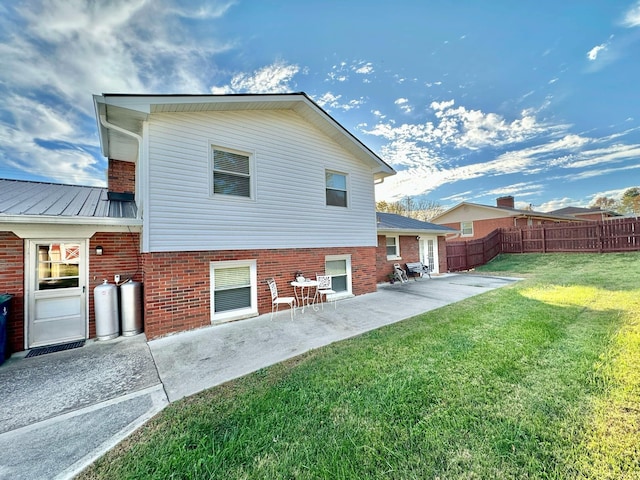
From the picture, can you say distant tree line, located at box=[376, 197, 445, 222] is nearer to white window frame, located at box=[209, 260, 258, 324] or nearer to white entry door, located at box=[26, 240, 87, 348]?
white window frame, located at box=[209, 260, 258, 324]

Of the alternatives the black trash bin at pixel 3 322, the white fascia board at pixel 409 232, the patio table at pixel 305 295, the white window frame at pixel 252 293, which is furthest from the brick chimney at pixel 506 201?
the black trash bin at pixel 3 322

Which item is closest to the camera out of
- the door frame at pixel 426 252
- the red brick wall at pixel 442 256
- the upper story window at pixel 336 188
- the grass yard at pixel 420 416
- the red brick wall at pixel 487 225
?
the grass yard at pixel 420 416

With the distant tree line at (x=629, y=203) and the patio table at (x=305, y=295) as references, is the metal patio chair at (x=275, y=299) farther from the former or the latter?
the distant tree line at (x=629, y=203)

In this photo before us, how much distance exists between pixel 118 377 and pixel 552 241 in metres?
23.1

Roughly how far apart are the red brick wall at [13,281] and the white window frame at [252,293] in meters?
3.47

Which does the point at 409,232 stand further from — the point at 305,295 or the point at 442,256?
the point at 305,295

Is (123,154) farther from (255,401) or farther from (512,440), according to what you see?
(512,440)

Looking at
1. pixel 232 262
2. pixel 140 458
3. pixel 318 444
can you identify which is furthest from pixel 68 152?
pixel 318 444

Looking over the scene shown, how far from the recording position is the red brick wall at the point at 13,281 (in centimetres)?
481

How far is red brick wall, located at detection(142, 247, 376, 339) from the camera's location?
17.4 ft

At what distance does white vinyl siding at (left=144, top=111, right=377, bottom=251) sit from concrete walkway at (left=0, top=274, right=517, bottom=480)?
2134 mm

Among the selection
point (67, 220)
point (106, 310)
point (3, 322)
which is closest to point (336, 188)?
point (67, 220)

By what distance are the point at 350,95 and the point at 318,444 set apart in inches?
458

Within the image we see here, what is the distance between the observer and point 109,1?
6215 mm
